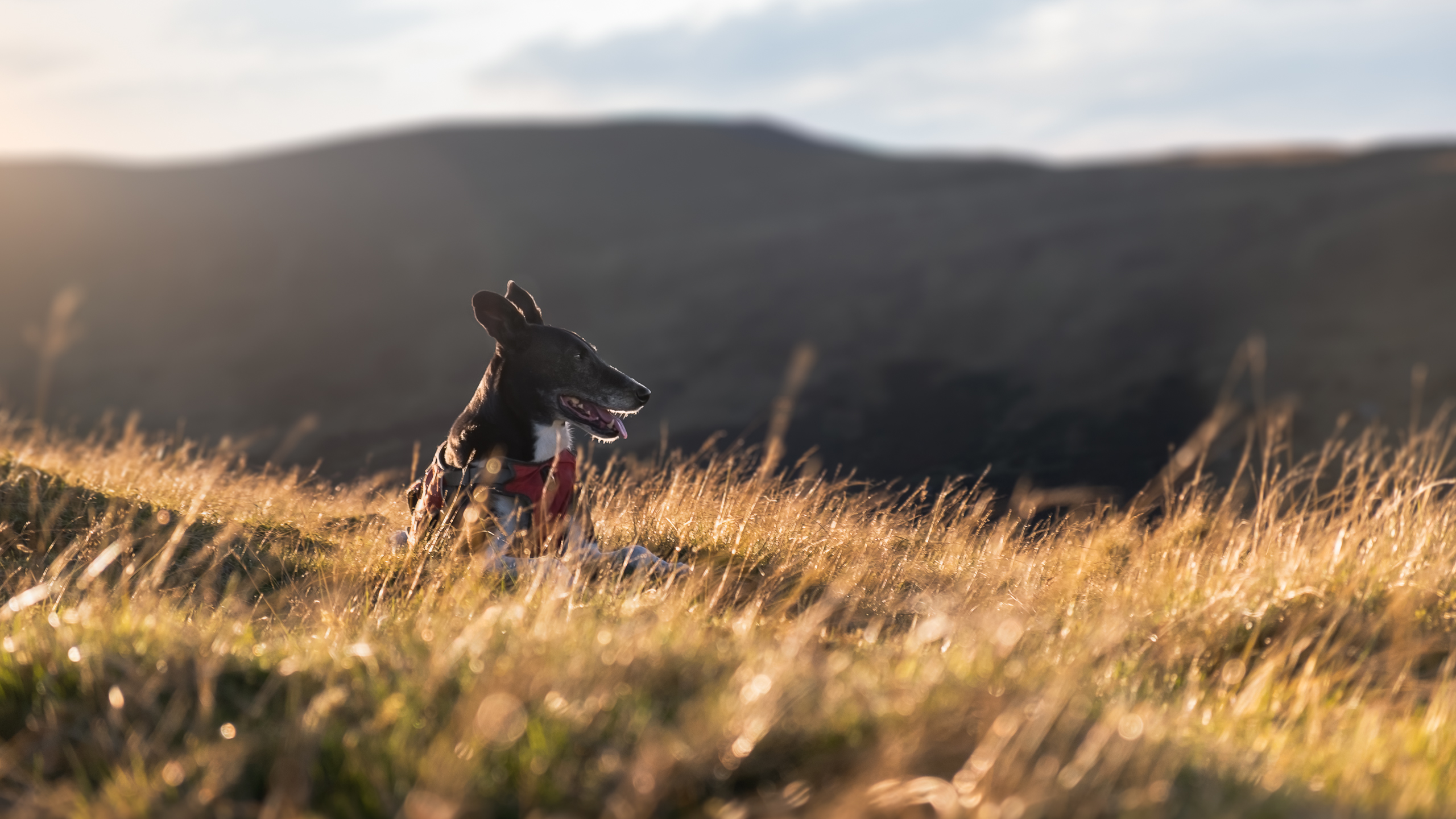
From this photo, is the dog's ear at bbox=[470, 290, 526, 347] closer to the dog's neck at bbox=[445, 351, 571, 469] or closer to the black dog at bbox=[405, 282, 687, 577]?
the black dog at bbox=[405, 282, 687, 577]

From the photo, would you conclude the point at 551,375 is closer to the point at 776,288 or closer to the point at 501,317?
the point at 501,317

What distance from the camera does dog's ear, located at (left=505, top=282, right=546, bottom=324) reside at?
6.28 m

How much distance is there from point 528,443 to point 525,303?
A: 1.13m

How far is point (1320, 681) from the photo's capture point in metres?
4.17

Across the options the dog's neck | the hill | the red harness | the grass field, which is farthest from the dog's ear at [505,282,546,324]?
the hill

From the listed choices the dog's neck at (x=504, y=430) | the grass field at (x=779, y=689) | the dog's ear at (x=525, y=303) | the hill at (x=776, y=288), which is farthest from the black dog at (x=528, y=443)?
the hill at (x=776, y=288)

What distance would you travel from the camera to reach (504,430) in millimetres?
5738

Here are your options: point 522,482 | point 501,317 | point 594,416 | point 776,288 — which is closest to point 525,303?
point 501,317

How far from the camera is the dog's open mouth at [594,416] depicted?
5840 mm

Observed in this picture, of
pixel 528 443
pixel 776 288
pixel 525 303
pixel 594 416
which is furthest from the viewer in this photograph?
pixel 776 288

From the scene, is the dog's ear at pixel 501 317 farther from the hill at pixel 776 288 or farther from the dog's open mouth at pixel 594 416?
the hill at pixel 776 288

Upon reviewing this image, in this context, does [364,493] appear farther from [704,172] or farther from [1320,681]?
[704,172]

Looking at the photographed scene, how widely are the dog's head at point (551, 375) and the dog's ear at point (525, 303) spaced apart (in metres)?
0.34

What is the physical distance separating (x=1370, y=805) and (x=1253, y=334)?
4173 centimetres
